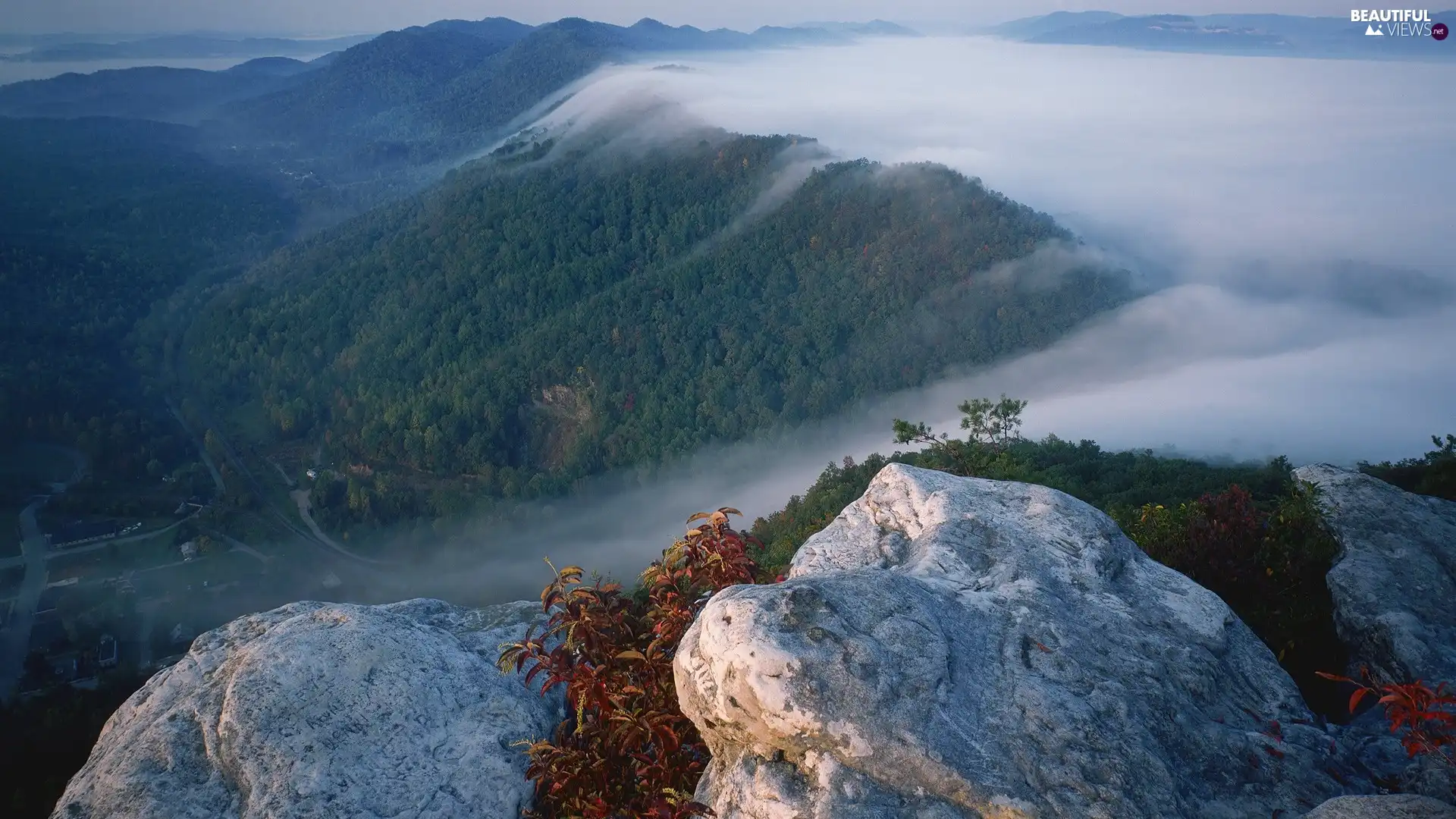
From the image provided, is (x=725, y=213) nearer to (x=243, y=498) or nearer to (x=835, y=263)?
(x=835, y=263)

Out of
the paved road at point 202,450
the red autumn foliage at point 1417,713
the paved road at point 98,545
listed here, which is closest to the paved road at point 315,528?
the paved road at point 202,450

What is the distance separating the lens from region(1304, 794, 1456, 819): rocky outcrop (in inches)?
218

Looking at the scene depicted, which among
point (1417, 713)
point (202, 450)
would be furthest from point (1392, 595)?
point (202, 450)

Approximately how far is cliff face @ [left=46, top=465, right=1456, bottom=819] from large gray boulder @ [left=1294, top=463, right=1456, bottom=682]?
0.16 feet

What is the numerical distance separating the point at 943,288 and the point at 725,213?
39.6 meters

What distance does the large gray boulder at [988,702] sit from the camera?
632 cm

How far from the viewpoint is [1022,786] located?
631 cm

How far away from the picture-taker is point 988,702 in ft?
22.6

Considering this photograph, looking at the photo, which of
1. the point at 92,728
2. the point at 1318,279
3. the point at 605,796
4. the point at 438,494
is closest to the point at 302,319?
the point at 438,494

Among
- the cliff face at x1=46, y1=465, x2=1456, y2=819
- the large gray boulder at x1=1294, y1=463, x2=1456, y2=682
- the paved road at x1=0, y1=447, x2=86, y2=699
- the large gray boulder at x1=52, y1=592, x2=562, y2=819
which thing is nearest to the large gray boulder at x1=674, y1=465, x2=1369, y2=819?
the cliff face at x1=46, y1=465, x2=1456, y2=819

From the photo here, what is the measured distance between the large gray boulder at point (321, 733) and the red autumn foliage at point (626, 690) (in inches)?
21.1

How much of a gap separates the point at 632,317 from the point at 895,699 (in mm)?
100327

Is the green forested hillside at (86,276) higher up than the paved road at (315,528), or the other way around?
the green forested hillside at (86,276)

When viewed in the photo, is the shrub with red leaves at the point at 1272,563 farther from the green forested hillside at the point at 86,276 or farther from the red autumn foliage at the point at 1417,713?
the green forested hillside at the point at 86,276
